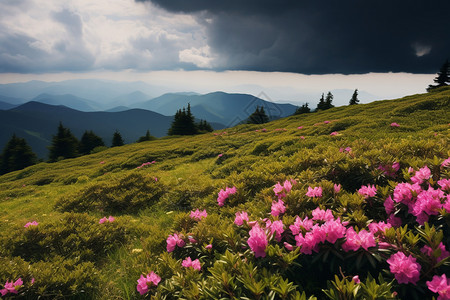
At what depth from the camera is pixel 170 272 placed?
2729 mm

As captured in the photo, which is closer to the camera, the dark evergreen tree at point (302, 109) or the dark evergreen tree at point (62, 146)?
the dark evergreen tree at point (62, 146)

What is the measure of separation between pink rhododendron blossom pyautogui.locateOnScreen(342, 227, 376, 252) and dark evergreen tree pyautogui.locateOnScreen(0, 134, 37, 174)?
248 ft

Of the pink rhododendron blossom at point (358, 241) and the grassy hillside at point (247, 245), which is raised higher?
the pink rhododendron blossom at point (358, 241)

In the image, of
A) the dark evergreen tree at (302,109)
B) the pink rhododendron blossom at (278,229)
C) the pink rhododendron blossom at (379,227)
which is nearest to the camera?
the pink rhododendron blossom at (379,227)

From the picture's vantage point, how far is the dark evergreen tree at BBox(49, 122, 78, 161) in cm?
5747

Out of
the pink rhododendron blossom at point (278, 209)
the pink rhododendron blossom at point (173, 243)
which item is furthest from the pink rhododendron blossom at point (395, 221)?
the pink rhododendron blossom at point (173, 243)

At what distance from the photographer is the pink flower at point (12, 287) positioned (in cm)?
280

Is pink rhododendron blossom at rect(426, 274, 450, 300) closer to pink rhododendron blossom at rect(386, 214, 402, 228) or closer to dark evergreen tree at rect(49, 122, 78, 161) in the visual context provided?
pink rhododendron blossom at rect(386, 214, 402, 228)

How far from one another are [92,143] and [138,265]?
238ft

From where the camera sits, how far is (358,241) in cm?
211

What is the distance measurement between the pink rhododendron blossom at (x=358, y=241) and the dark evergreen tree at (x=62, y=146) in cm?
6817

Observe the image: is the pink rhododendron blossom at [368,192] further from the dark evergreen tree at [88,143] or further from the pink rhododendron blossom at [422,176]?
the dark evergreen tree at [88,143]

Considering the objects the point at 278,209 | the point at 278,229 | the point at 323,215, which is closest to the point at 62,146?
→ the point at 278,209

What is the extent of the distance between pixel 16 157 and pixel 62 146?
11.2 metres
